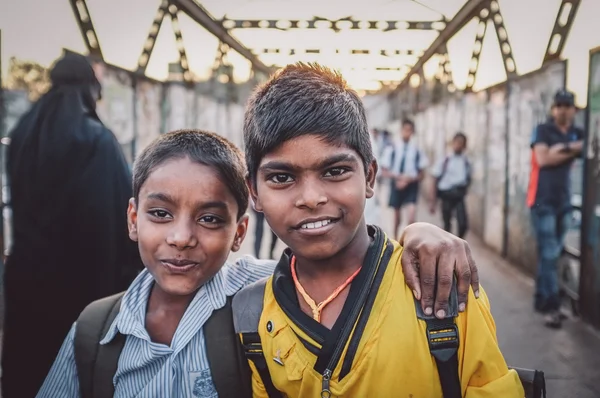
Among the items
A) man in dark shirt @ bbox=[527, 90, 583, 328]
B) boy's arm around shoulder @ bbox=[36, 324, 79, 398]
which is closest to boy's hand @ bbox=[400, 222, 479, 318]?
boy's arm around shoulder @ bbox=[36, 324, 79, 398]

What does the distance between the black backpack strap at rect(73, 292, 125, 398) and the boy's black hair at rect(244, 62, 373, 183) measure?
0.65 metres

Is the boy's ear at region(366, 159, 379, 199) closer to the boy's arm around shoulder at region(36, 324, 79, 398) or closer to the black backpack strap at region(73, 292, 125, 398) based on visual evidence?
the black backpack strap at region(73, 292, 125, 398)

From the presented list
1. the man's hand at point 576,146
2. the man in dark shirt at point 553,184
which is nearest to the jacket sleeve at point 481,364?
the man in dark shirt at point 553,184

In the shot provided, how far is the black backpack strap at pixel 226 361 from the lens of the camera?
1.44 m

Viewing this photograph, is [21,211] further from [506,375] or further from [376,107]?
[376,107]

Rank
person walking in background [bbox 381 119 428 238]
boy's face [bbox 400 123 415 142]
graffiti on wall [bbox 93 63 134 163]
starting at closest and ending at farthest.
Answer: graffiti on wall [bbox 93 63 134 163] → person walking in background [bbox 381 119 428 238] → boy's face [bbox 400 123 415 142]

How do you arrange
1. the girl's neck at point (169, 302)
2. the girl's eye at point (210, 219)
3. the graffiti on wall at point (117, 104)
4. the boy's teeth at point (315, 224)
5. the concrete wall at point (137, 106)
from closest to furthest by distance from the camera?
the boy's teeth at point (315, 224) < the girl's eye at point (210, 219) < the girl's neck at point (169, 302) < the concrete wall at point (137, 106) < the graffiti on wall at point (117, 104)

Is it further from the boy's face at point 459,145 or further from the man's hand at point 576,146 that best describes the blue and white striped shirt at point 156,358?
the boy's face at point 459,145

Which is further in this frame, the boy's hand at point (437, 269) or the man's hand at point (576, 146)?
the man's hand at point (576, 146)

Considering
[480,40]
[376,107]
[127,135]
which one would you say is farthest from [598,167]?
[376,107]

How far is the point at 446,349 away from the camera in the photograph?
1.21 metres

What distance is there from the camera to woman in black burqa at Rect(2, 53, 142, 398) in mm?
2240

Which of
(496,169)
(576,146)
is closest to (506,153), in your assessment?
(496,169)

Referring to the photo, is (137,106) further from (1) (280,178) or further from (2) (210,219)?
(1) (280,178)
